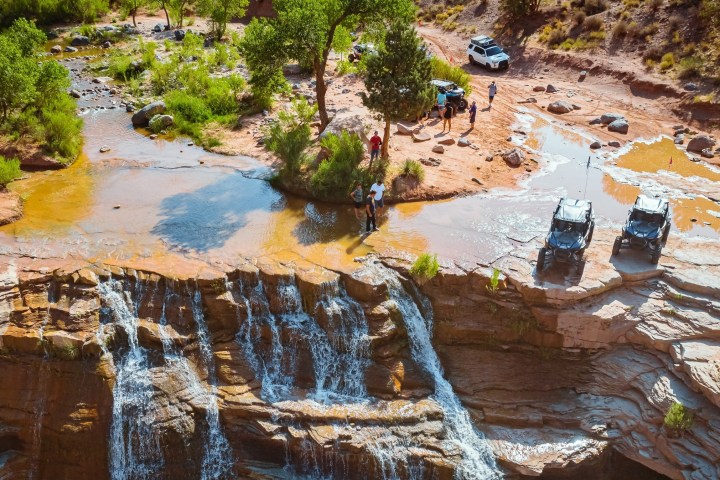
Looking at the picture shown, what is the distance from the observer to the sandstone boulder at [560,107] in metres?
29.2

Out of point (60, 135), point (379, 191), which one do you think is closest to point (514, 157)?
point (379, 191)

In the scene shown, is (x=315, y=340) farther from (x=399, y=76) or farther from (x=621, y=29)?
(x=621, y=29)

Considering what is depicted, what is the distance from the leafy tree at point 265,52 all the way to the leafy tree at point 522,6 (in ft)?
76.8

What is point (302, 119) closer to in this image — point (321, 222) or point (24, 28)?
point (321, 222)

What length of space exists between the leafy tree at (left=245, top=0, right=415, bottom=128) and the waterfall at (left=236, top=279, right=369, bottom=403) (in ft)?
31.2

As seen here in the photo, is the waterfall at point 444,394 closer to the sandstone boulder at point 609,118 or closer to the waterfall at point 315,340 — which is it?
the waterfall at point 315,340

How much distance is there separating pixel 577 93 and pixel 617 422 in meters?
21.3

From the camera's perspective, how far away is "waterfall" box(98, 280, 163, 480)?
14922 millimetres

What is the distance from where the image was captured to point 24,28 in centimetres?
2538

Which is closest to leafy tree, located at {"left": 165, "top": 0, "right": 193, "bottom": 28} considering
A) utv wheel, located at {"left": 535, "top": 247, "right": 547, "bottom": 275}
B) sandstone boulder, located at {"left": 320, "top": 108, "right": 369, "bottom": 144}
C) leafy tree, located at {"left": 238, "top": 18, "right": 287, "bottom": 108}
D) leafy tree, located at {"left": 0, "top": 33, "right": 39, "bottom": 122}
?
leafy tree, located at {"left": 0, "top": 33, "right": 39, "bottom": 122}

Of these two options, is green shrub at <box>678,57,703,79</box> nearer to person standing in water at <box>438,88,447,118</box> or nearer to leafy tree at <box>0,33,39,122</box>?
person standing in water at <box>438,88,447,118</box>

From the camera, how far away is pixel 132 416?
14938mm

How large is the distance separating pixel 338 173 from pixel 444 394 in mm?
8333

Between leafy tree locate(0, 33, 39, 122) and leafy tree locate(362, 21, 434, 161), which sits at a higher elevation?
leafy tree locate(362, 21, 434, 161)
